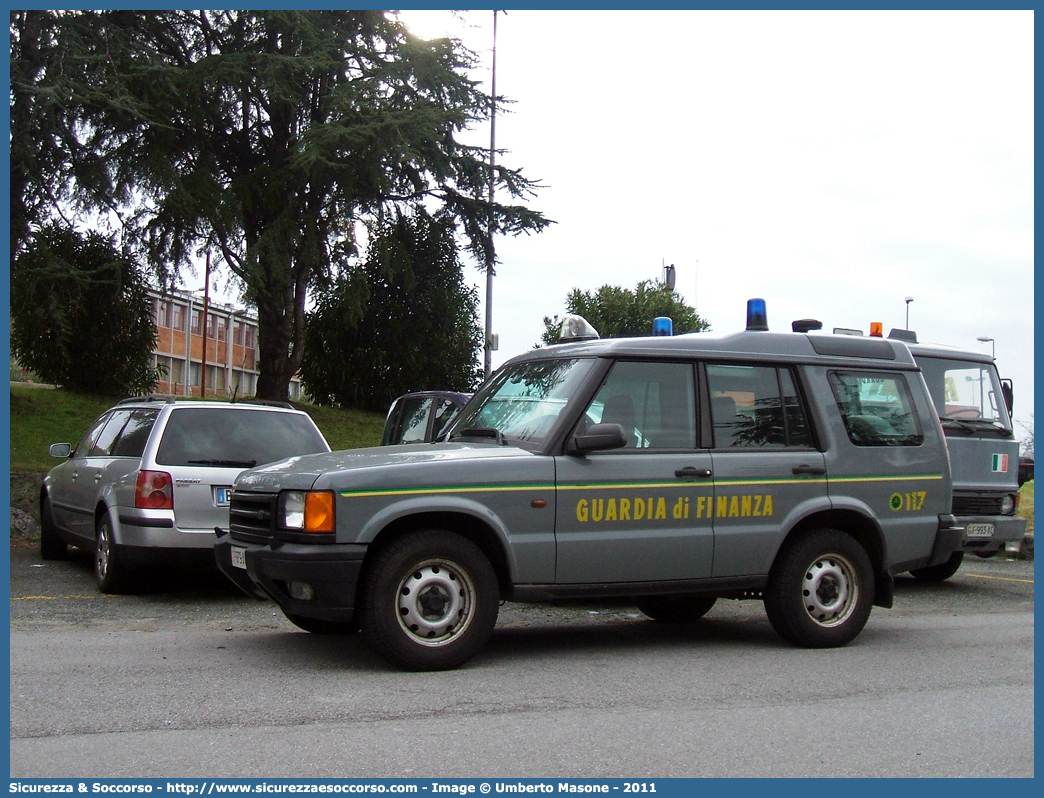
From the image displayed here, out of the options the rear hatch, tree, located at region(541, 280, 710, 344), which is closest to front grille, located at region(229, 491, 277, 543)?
the rear hatch

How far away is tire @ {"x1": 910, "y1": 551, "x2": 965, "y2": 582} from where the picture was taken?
11484 millimetres

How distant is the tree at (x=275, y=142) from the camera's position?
73.6ft

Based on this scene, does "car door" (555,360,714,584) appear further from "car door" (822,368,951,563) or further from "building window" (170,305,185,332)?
"building window" (170,305,185,332)

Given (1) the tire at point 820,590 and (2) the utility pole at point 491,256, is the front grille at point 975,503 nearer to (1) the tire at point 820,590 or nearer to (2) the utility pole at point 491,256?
(1) the tire at point 820,590

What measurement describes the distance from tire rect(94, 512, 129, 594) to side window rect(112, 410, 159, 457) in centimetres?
61

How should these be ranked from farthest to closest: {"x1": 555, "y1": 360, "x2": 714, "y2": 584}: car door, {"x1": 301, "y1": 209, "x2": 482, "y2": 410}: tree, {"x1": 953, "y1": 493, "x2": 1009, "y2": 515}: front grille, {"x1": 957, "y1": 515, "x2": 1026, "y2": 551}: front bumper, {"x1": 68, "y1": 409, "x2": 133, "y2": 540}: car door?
{"x1": 301, "y1": 209, "x2": 482, "y2": 410}: tree < {"x1": 953, "y1": 493, "x2": 1009, "y2": 515}: front grille < {"x1": 957, "y1": 515, "x2": 1026, "y2": 551}: front bumper < {"x1": 68, "y1": 409, "x2": 133, "y2": 540}: car door < {"x1": 555, "y1": 360, "x2": 714, "y2": 584}: car door

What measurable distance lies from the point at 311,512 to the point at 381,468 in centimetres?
46

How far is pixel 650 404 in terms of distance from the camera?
736cm

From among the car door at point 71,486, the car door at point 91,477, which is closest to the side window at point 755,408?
the car door at point 91,477

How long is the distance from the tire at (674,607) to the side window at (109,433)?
5.31 metres

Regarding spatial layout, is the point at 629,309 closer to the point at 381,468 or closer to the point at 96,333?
the point at 96,333

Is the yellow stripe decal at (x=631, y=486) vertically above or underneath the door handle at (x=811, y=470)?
underneath

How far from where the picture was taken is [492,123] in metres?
29.6

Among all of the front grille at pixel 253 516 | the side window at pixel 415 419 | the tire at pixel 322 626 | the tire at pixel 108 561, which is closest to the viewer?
the front grille at pixel 253 516
